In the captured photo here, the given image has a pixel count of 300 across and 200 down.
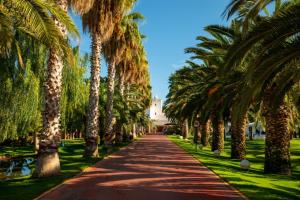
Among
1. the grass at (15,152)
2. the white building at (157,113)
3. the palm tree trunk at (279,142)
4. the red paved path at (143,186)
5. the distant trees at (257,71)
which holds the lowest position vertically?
the red paved path at (143,186)

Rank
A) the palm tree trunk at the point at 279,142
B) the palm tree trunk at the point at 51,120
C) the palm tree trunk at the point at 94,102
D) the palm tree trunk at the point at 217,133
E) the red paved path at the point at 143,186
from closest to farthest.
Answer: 1. the red paved path at the point at 143,186
2. the palm tree trunk at the point at 51,120
3. the palm tree trunk at the point at 279,142
4. the palm tree trunk at the point at 94,102
5. the palm tree trunk at the point at 217,133

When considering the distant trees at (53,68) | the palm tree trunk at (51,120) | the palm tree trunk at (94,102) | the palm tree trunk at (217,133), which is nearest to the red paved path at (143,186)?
the palm tree trunk at (51,120)

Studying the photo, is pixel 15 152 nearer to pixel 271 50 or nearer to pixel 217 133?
pixel 217 133

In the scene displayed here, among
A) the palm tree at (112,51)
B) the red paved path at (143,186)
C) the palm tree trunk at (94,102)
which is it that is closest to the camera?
the red paved path at (143,186)

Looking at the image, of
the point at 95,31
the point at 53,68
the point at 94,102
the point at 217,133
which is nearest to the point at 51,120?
the point at 53,68

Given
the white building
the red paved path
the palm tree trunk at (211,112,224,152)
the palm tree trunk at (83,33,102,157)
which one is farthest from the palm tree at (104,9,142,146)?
the white building

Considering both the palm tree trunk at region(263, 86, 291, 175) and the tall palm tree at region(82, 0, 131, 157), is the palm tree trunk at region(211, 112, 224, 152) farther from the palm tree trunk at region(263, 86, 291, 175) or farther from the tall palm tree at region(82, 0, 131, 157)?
the palm tree trunk at region(263, 86, 291, 175)

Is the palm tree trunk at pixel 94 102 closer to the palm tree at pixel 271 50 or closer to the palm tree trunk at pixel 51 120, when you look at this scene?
the palm tree trunk at pixel 51 120

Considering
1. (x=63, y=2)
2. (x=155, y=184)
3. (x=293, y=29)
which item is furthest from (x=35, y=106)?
(x=293, y=29)

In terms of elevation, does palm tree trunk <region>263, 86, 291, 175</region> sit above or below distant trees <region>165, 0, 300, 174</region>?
below

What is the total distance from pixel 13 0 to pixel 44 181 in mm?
6851

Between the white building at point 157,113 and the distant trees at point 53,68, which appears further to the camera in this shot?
the white building at point 157,113

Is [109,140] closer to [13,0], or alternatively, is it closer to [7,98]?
[7,98]

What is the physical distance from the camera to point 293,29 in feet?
35.2
